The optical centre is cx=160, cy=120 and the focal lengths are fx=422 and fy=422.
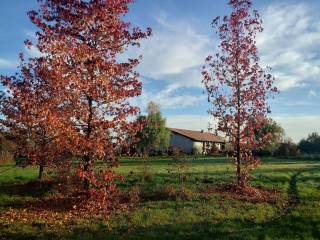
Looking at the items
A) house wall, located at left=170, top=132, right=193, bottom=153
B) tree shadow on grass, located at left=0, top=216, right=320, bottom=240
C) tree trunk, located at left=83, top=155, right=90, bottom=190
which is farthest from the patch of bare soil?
house wall, located at left=170, top=132, right=193, bottom=153

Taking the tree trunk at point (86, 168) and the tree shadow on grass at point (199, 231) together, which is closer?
the tree shadow on grass at point (199, 231)

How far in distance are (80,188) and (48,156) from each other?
199cm

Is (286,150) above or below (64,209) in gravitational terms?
above

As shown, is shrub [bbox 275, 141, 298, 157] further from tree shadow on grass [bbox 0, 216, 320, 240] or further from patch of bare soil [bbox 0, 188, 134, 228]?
tree shadow on grass [bbox 0, 216, 320, 240]

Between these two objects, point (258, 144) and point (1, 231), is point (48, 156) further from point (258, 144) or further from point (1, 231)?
point (258, 144)

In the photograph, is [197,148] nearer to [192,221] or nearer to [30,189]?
[30,189]

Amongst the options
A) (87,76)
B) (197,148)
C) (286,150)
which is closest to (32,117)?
(87,76)

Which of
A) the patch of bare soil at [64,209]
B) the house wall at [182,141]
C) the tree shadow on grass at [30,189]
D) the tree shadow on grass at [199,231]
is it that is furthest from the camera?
the house wall at [182,141]

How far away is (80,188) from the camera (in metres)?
16.1

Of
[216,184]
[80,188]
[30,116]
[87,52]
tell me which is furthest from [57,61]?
[216,184]

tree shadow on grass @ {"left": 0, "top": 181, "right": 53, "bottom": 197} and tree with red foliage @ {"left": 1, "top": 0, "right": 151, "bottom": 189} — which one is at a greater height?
tree with red foliage @ {"left": 1, "top": 0, "right": 151, "bottom": 189}

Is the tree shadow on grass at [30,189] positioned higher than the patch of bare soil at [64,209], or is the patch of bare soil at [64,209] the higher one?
the tree shadow on grass at [30,189]

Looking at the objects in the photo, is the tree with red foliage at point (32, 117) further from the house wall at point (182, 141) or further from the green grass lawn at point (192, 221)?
the house wall at point (182, 141)

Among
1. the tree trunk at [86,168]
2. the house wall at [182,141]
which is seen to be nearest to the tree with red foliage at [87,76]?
the tree trunk at [86,168]
